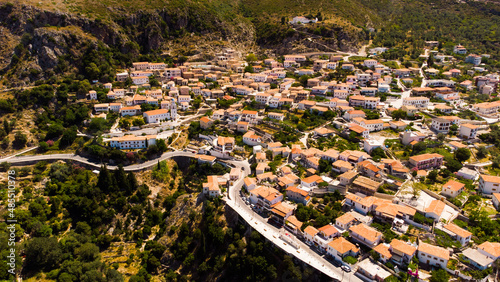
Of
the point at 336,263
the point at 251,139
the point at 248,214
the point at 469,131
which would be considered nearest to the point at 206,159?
the point at 251,139

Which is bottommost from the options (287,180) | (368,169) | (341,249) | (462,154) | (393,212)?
(341,249)

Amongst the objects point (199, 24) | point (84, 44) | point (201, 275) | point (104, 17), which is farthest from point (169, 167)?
point (199, 24)

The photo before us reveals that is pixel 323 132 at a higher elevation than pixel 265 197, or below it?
higher

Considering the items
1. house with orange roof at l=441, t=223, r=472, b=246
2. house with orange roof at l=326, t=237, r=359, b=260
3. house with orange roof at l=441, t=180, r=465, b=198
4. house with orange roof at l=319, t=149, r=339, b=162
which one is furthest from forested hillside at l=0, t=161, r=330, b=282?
house with orange roof at l=441, t=180, r=465, b=198

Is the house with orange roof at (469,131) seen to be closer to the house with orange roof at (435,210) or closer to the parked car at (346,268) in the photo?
the house with orange roof at (435,210)

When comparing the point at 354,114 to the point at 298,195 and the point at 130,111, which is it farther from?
the point at 130,111

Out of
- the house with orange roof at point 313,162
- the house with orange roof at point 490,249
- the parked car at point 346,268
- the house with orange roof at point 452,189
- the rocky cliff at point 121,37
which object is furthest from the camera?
the rocky cliff at point 121,37

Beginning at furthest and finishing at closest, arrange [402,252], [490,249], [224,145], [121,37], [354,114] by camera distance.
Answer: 1. [121,37]
2. [354,114]
3. [224,145]
4. [490,249]
5. [402,252]

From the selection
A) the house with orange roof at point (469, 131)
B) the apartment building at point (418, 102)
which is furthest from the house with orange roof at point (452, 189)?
the apartment building at point (418, 102)
